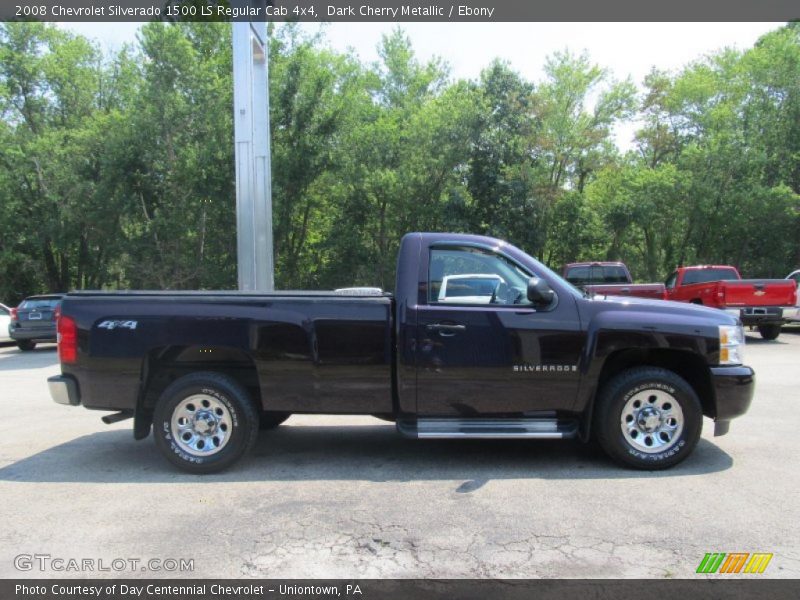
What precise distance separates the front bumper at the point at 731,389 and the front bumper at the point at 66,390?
17.7 ft

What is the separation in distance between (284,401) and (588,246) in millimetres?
27937

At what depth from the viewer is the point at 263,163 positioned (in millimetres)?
11492

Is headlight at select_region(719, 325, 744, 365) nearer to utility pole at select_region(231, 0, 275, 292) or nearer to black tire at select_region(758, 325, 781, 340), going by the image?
utility pole at select_region(231, 0, 275, 292)

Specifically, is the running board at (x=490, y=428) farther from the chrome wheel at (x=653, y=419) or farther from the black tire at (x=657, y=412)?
the chrome wheel at (x=653, y=419)

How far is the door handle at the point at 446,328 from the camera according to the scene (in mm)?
5125

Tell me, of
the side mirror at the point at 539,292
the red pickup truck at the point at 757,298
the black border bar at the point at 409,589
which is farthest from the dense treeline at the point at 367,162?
the black border bar at the point at 409,589

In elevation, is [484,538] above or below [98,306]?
below

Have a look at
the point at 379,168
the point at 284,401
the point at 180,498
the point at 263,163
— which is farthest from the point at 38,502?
the point at 379,168

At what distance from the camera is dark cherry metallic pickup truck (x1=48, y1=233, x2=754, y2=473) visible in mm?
5109

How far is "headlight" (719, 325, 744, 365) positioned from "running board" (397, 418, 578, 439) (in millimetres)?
1334

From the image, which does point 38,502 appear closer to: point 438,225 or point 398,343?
point 398,343

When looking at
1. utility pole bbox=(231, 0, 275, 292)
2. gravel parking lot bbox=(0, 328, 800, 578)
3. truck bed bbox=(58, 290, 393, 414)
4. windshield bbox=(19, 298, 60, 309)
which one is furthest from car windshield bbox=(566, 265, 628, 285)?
windshield bbox=(19, 298, 60, 309)

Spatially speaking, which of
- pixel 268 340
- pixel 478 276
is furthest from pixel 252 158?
pixel 478 276

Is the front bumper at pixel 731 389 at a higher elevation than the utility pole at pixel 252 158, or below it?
below
